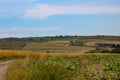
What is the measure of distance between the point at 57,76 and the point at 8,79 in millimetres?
3826

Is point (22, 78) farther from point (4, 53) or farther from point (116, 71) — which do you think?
point (4, 53)

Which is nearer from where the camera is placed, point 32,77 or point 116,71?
point 32,77

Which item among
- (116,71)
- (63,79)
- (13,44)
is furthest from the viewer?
(13,44)

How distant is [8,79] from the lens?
19.1 metres

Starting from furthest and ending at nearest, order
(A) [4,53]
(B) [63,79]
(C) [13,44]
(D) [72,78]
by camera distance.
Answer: (C) [13,44] < (A) [4,53] < (D) [72,78] < (B) [63,79]

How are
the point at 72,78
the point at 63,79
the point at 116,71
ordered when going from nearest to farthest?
1. the point at 63,79
2. the point at 72,78
3. the point at 116,71

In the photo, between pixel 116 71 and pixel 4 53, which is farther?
pixel 4 53

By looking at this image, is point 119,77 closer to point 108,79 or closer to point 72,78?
point 108,79

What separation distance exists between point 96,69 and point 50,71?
12.1ft

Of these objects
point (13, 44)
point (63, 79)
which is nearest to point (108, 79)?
point (63, 79)

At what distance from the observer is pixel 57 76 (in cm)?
1614

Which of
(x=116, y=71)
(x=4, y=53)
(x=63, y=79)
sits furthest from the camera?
(x=4, y=53)

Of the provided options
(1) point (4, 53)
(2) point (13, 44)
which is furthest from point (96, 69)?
(2) point (13, 44)

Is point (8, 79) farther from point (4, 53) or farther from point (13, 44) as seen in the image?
point (13, 44)
